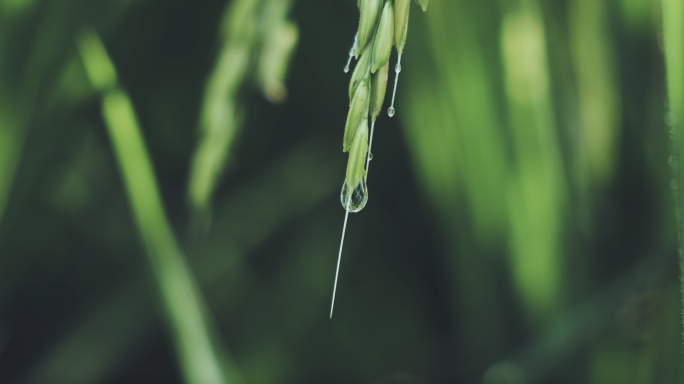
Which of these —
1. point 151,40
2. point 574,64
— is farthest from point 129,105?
point 574,64

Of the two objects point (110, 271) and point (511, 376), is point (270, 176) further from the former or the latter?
point (511, 376)

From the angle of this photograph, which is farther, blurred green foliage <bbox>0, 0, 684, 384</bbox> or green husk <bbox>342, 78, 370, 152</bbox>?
blurred green foliage <bbox>0, 0, 684, 384</bbox>

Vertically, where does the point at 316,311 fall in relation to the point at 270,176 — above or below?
below

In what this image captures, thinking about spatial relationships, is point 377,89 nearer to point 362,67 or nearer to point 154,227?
point 362,67

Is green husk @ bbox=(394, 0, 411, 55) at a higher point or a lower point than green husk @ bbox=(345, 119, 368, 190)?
higher

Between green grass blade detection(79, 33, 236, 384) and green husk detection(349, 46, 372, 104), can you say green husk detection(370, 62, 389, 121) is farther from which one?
green grass blade detection(79, 33, 236, 384)

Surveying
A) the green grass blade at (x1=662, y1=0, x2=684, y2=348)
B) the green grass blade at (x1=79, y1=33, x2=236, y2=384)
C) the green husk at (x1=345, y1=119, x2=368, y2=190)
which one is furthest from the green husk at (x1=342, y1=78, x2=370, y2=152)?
→ the green grass blade at (x1=79, y1=33, x2=236, y2=384)

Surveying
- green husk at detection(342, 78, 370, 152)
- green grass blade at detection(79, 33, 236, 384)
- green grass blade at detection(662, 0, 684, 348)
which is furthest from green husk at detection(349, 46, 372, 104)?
green grass blade at detection(79, 33, 236, 384)

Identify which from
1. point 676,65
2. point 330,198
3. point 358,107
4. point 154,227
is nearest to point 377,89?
point 358,107
